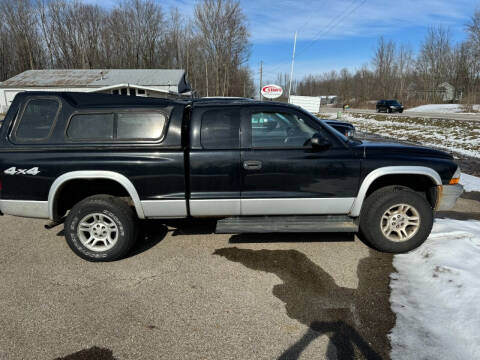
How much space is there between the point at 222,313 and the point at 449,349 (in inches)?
70.5

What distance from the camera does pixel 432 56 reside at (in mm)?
56656

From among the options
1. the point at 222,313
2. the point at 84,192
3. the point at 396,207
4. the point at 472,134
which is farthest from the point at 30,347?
the point at 472,134

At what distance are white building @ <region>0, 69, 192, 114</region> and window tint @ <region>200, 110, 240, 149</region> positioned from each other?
30.9 metres

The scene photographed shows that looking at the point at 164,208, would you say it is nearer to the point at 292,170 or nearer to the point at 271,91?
the point at 292,170

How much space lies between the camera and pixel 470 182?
22.4 ft

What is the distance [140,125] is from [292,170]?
1874 millimetres

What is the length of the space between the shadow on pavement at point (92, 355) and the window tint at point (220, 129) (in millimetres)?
2204

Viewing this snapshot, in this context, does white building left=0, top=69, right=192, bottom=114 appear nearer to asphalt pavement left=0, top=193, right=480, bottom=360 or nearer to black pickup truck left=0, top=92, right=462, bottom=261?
black pickup truck left=0, top=92, right=462, bottom=261

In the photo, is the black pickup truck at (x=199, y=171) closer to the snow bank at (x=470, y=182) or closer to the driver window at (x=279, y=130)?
the driver window at (x=279, y=130)

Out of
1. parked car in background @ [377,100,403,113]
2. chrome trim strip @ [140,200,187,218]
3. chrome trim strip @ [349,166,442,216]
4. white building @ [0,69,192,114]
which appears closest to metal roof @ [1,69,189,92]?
white building @ [0,69,192,114]

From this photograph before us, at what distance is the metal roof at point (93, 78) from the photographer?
1362 inches

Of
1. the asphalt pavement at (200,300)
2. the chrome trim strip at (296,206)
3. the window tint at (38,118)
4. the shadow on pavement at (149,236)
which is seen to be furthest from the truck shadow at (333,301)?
the window tint at (38,118)

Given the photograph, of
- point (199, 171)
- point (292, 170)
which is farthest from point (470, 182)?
point (199, 171)

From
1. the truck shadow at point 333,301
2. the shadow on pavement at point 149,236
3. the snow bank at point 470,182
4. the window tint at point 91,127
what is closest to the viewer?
the truck shadow at point 333,301
